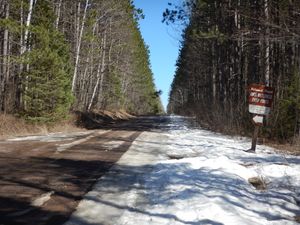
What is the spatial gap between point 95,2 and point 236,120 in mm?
17067

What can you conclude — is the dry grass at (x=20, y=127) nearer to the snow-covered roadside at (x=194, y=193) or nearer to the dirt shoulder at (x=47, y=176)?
the dirt shoulder at (x=47, y=176)

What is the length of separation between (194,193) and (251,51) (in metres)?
21.3

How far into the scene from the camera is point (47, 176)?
30.2ft

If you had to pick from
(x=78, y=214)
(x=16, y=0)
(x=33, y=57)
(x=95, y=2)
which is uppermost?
(x=95, y=2)

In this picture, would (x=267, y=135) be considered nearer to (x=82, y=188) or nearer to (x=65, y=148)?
(x=65, y=148)

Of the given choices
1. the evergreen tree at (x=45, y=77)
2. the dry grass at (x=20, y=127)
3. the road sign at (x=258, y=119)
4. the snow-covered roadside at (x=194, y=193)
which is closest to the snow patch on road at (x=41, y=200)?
the snow-covered roadside at (x=194, y=193)

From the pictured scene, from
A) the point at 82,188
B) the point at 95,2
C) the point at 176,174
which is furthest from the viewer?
the point at 95,2

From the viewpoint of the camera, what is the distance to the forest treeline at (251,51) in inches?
516

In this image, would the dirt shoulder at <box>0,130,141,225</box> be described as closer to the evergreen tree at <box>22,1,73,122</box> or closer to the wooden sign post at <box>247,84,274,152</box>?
the wooden sign post at <box>247,84,274,152</box>

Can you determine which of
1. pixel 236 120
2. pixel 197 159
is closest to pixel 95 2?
pixel 236 120

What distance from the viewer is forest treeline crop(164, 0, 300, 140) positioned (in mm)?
13117

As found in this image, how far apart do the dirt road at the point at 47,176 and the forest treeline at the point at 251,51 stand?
4867 mm

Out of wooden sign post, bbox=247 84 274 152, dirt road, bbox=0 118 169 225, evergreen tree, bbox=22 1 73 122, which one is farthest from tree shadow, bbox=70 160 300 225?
evergreen tree, bbox=22 1 73 122

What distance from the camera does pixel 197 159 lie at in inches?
448
